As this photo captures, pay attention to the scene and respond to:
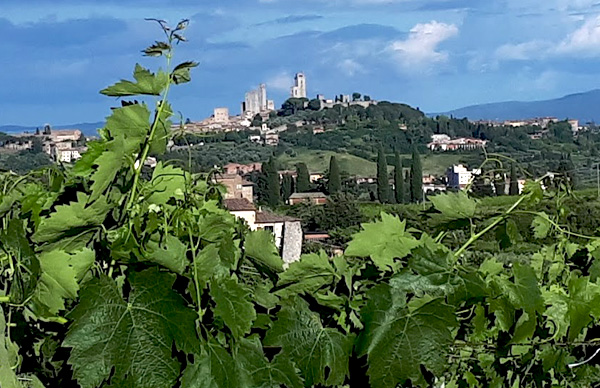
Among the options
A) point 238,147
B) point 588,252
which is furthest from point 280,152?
point 588,252

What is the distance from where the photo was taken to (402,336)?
1.32 metres

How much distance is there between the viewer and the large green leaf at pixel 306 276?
1434 mm

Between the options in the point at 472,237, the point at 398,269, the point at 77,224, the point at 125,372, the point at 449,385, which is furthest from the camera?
the point at 449,385

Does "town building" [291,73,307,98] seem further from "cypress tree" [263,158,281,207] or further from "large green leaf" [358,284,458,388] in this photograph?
"large green leaf" [358,284,458,388]

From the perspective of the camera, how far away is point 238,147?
64562mm

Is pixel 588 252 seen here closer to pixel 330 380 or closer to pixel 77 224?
pixel 330 380

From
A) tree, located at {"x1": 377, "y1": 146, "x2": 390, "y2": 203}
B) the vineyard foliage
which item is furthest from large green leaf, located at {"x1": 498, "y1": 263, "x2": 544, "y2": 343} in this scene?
tree, located at {"x1": 377, "y1": 146, "x2": 390, "y2": 203}

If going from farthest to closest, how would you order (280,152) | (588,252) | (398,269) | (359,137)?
1. (359,137)
2. (280,152)
3. (588,252)
4. (398,269)

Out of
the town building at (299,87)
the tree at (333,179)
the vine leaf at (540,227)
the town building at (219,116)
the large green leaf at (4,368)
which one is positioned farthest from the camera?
the town building at (299,87)

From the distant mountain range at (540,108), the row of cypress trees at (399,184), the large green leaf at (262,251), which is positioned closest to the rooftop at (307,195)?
the row of cypress trees at (399,184)

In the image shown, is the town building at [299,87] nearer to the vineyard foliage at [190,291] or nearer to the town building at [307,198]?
the town building at [307,198]

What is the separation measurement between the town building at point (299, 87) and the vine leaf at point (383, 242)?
117 metres

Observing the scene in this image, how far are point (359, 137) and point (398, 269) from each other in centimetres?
8554

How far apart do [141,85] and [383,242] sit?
49 cm
